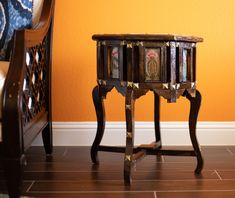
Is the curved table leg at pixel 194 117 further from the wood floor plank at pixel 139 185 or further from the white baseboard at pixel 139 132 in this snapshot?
the white baseboard at pixel 139 132

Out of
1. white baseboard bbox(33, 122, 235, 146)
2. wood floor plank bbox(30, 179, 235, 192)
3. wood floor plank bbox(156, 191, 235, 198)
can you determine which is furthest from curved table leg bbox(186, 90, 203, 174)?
white baseboard bbox(33, 122, 235, 146)

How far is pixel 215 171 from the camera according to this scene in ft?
5.86

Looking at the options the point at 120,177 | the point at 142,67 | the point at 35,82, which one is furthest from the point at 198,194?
the point at 35,82

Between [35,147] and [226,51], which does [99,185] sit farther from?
[226,51]

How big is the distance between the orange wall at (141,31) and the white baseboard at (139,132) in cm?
4

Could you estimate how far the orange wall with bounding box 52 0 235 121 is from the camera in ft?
7.16

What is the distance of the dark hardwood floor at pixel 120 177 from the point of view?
152cm

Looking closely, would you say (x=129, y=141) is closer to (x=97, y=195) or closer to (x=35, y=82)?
(x=97, y=195)

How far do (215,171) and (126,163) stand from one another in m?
0.42

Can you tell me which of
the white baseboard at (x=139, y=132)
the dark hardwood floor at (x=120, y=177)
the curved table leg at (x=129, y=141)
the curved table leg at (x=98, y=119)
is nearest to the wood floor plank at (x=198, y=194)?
the dark hardwood floor at (x=120, y=177)

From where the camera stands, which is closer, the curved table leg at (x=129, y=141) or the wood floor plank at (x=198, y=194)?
the wood floor plank at (x=198, y=194)

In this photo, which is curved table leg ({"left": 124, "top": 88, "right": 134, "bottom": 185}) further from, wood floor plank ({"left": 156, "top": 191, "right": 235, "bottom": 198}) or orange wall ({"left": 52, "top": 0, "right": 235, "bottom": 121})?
orange wall ({"left": 52, "top": 0, "right": 235, "bottom": 121})

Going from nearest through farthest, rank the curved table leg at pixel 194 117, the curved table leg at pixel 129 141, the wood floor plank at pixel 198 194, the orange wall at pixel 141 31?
the wood floor plank at pixel 198 194 → the curved table leg at pixel 129 141 → the curved table leg at pixel 194 117 → the orange wall at pixel 141 31

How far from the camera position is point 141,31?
2.19 metres
